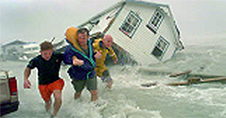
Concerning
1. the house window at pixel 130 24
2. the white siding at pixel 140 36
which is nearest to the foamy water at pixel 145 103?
the white siding at pixel 140 36

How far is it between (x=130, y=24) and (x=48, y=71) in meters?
9.36

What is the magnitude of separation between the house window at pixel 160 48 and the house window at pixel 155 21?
31.0 inches

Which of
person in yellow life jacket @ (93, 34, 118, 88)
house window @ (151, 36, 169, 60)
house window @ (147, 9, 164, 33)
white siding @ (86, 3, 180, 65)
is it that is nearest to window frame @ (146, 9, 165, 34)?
house window @ (147, 9, 164, 33)

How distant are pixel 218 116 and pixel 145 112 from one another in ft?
5.01

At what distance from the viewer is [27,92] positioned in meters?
7.41

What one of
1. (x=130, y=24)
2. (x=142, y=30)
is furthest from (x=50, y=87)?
(x=142, y=30)

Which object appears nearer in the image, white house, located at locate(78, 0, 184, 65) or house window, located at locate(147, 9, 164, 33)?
white house, located at locate(78, 0, 184, 65)

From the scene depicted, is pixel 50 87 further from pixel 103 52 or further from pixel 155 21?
pixel 155 21

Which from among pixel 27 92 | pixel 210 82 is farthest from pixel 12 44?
pixel 210 82

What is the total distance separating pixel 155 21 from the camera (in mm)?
14062

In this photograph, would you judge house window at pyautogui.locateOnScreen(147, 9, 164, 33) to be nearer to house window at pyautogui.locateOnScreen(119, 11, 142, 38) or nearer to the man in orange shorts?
house window at pyautogui.locateOnScreen(119, 11, 142, 38)

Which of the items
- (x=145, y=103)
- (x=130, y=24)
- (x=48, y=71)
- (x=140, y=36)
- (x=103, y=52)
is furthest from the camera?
(x=140, y=36)

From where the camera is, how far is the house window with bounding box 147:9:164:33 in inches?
539

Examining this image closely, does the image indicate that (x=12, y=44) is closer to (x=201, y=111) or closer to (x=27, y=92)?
(x=27, y=92)
